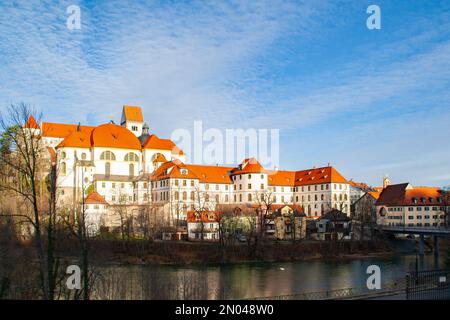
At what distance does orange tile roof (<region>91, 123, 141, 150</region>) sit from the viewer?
253 ft

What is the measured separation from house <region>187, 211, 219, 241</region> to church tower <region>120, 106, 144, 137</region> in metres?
36.8

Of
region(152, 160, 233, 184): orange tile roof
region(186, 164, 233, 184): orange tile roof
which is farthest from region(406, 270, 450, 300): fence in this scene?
region(186, 164, 233, 184): orange tile roof

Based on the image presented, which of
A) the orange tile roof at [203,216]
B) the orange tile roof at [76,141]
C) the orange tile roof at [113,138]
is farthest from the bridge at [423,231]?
the orange tile roof at [76,141]

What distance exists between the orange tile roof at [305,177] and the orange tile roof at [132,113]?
2906 cm

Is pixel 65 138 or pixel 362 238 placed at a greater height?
pixel 65 138

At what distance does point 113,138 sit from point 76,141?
624cm

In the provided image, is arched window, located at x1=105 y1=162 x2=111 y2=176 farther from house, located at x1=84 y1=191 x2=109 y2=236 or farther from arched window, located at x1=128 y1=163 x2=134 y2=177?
house, located at x1=84 y1=191 x2=109 y2=236

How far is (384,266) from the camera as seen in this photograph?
51.0m

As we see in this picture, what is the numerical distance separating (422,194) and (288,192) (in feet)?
79.2

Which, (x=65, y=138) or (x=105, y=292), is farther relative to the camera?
(x=65, y=138)

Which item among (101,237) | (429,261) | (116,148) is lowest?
(429,261)

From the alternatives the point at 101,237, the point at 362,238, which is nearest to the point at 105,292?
the point at 101,237

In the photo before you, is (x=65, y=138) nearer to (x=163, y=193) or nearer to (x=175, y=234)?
(x=163, y=193)
